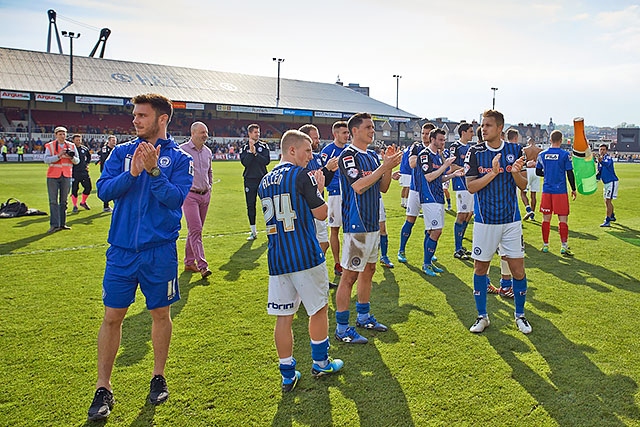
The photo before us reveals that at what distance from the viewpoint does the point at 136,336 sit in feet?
16.5

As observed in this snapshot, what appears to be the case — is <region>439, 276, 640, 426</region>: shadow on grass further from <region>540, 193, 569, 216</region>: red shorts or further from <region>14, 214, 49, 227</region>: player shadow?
<region>14, 214, 49, 227</region>: player shadow

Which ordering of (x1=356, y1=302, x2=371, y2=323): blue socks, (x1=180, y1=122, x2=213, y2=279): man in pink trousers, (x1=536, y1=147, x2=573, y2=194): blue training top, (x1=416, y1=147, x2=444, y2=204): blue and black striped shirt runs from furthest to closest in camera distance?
(x1=536, y1=147, x2=573, y2=194): blue training top, (x1=416, y1=147, x2=444, y2=204): blue and black striped shirt, (x1=180, y1=122, x2=213, y2=279): man in pink trousers, (x1=356, y1=302, x2=371, y2=323): blue socks

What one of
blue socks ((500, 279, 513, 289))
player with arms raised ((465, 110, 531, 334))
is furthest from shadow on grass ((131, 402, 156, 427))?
blue socks ((500, 279, 513, 289))

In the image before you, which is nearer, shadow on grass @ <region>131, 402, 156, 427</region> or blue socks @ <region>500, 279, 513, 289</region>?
A: shadow on grass @ <region>131, 402, 156, 427</region>

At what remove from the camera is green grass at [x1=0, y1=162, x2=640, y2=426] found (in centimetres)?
362

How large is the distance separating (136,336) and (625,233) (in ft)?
37.1

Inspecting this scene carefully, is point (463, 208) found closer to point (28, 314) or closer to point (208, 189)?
point (208, 189)

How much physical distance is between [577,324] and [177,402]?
14.9ft

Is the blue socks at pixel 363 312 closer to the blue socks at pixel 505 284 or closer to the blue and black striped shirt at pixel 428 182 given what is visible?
the blue socks at pixel 505 284

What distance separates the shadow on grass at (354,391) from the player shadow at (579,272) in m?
3.75

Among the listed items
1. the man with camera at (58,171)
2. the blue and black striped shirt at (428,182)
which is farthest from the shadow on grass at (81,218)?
the blue and black striped shirt at (428,182)

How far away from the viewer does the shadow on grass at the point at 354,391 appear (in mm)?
3559

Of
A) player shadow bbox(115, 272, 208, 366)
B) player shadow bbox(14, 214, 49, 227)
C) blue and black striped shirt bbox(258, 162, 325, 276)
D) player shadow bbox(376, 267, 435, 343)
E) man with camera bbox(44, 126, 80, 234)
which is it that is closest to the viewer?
blue and black striped shirt bbox(258, 162, 325, 276)

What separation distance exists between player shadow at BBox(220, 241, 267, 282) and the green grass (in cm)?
7
